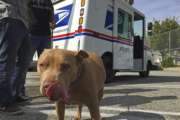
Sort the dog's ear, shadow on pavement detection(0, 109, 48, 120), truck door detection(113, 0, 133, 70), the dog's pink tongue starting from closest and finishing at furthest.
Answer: the dog's pink tongue < the dog's ear < shadow on pavement detection(0, 109, 48, 120) < truck door detection(113, 0, 133, 70)

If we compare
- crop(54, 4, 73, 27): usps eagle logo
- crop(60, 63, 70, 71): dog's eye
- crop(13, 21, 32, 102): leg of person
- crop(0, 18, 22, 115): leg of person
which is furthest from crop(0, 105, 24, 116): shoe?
crop(54, 4, 73, 27): usps eagle logo

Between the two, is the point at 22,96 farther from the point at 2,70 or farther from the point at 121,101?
the point at 121,101

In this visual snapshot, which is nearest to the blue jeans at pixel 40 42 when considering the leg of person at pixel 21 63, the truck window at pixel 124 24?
the leg of person at pixel 21 63

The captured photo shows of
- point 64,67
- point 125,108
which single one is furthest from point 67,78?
point 125,108

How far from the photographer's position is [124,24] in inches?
500

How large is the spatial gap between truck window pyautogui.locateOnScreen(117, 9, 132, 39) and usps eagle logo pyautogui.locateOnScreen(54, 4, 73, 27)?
1.73m

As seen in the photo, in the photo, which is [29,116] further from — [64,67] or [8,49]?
[64,67]

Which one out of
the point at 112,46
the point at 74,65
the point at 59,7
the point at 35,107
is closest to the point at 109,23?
the point at 112,46

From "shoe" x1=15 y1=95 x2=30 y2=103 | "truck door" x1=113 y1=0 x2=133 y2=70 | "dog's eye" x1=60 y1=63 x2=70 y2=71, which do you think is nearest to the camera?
"dog's eye" x1=60 y1=63 x2=70 y2=71

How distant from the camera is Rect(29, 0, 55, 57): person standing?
7152 mm

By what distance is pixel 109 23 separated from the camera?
11.6m

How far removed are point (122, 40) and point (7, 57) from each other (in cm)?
702

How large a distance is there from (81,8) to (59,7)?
3.01 feet

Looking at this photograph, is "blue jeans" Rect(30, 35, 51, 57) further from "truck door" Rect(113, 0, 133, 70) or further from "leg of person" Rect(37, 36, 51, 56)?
"truck door" Rect(113, 0, 133, 70)
